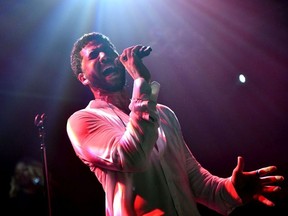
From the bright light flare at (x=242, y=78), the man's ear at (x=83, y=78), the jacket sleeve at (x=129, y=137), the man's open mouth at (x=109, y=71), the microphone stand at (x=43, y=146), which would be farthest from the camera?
the bright light flare at (x=242, y=78)

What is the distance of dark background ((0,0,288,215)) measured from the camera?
3.79m

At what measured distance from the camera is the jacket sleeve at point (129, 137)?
1306 mm

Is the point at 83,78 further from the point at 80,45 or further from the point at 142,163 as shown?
Answer: the point at 142,163

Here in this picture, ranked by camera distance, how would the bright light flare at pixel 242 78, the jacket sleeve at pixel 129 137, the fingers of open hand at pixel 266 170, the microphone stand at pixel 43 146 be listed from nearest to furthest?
the jacket sleeve at pixel 129 137, the fingers of open hand at pixel 266 170, the microphone stand at pixel 43 146, the bright light flare at pixel 242 78

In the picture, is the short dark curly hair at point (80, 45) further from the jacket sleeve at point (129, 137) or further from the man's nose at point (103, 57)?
the jacket sleeve at point (129, 137)

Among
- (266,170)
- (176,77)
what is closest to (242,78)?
(176,77)

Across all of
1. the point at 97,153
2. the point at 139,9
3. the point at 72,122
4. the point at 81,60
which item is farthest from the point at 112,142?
the point at 139,9

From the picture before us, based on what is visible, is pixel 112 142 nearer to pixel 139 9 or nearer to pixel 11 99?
pixel 139 9

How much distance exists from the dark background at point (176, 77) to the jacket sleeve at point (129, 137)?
2363 mm

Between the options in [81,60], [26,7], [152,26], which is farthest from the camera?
[152,26]

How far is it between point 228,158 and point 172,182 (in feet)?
11.5

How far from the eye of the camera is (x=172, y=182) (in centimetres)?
149

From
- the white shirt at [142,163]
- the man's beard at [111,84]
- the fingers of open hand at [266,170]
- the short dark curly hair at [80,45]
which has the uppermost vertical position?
the short dark curly hair at [80,45]

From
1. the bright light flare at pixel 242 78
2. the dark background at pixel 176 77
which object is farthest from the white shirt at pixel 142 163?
the bright light flare at pixel 242 78
